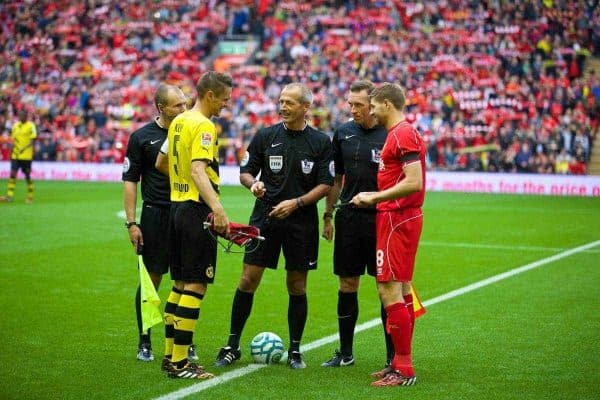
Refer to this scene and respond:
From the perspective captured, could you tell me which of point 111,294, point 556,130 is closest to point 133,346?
point 111,294

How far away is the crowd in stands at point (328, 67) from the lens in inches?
1296

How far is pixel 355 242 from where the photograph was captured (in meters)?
8.34

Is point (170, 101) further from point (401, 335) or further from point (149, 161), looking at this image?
point (401, 335)

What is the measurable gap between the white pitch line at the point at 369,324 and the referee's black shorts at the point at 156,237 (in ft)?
4.02

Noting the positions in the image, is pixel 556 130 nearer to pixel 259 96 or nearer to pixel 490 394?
pixel 259 96

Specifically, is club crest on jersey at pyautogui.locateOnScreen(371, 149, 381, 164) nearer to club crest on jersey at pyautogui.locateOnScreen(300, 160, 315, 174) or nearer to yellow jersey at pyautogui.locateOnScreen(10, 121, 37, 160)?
club crest on jersey at pyautogui.locateOnScreen(300, 160, 315, 174)

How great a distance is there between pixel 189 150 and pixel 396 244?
172 cm

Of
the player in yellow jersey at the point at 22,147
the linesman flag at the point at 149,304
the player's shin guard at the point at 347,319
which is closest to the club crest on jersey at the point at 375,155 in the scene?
the player's shin guard at the point at 347,319

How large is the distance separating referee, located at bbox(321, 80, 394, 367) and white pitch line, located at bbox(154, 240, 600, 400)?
66cm

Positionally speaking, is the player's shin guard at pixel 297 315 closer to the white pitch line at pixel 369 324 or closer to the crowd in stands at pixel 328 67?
the white pitch line at pixel 369 324

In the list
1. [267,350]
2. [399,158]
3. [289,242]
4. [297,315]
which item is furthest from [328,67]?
[399,158]

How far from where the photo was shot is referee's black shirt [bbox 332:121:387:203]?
8.39 meters

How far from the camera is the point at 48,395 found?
273 inches

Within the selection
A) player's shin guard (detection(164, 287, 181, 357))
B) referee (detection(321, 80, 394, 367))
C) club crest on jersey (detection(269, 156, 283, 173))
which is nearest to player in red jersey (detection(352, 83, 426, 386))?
referee (detection(321, 80, 394, 367))
